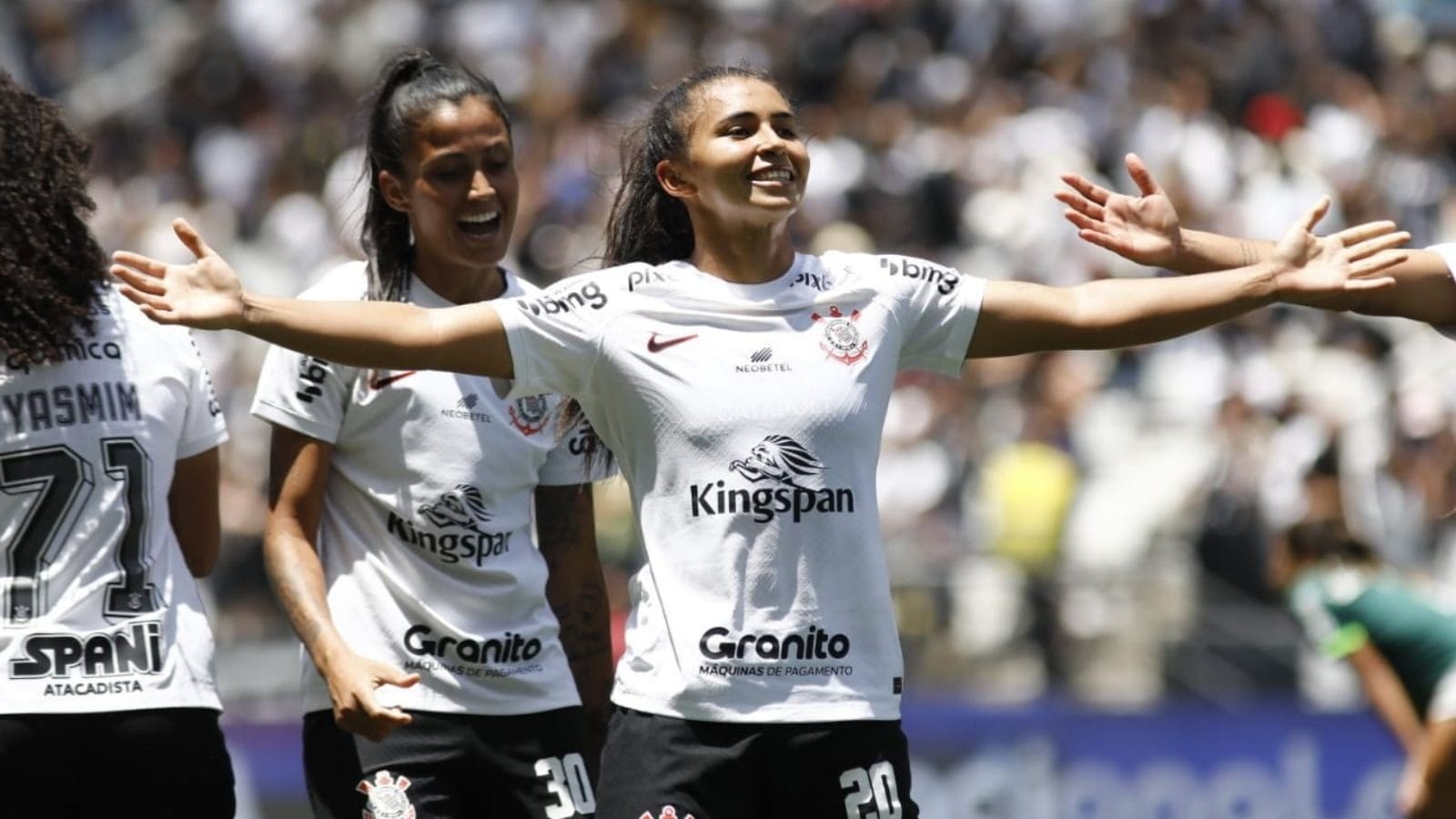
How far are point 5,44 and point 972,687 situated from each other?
40.1 feet

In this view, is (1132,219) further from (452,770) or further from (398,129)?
(452,770)

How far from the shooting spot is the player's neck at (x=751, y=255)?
515 cm

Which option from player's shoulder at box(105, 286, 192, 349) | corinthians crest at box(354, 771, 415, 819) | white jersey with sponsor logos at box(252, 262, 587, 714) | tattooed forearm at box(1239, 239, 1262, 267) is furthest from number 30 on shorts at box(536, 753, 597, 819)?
tattooed forearm at box(1239, 239, 1262, 267)

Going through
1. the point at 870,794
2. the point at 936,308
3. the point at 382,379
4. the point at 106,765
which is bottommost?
the point at 870,794

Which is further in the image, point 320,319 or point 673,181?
point 673,181

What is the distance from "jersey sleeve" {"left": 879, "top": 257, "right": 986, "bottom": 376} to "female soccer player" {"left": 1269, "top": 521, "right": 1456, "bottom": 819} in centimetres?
239

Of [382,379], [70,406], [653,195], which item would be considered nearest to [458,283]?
[382,379]

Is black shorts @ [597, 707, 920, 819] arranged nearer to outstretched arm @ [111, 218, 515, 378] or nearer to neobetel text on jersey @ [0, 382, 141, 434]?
outstretched arm @ [111, 218, 515, 378]

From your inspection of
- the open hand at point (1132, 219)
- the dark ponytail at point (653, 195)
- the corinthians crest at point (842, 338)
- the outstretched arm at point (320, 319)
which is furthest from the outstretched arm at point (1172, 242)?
the outstretched arm at point (320, 319)

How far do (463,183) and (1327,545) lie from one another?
413cm

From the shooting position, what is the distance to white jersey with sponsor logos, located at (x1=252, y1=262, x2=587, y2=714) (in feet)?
18.2

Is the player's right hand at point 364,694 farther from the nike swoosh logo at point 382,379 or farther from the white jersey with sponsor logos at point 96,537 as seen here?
the nike swoosh logo at point 382,379

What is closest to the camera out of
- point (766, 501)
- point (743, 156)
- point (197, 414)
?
point (766, 501)

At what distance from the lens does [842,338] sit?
5.04m
